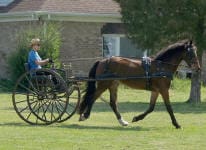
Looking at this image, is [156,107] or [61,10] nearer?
[156,107]

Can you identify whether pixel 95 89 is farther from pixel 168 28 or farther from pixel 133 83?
pixel 168 28

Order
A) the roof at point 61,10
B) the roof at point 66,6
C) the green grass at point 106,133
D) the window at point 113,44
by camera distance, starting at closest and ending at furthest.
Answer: the green grass at point 106,133 → the roof at point 61,10 → the roof at point 66,6 → the window at point 113,44

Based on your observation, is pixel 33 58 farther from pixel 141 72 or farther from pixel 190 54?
pixel 190 54

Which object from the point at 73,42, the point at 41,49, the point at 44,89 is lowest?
the point at 73,42

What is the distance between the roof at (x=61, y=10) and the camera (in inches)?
1148

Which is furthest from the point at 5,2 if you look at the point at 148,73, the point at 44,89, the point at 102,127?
the point at 102,127

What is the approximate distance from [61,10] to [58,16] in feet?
1.06

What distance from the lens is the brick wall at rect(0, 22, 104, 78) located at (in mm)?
30266

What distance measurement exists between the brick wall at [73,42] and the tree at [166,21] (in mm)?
7443

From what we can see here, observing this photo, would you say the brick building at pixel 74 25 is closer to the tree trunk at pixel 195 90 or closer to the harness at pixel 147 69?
the tree trunk at pixel 195 90

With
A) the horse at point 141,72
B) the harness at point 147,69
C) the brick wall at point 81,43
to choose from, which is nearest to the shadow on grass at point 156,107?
the horse at point 141,72

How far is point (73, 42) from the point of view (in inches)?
1197

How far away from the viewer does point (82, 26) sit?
1208 inches

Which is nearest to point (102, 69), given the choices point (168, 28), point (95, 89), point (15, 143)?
point (95, 89)
